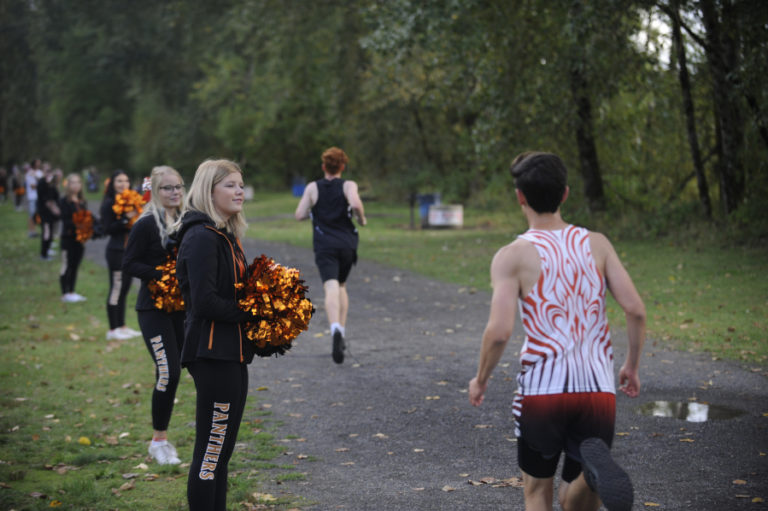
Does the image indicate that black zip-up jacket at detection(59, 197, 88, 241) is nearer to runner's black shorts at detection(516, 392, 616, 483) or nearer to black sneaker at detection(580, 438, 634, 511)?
runner's black shorts at detection(516, 392, 616, 483)

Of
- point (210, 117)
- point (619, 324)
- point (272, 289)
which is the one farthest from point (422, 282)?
point (210, 117)

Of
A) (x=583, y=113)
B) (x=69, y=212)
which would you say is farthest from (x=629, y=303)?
(x=583, y=113)

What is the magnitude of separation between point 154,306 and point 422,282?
10.3 m

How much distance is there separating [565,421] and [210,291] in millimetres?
1706

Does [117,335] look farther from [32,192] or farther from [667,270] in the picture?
[32,192]

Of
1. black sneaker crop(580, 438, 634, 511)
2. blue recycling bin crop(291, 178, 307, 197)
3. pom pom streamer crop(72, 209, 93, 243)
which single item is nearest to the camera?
black sneaker crop(580, 438, 634, 511)

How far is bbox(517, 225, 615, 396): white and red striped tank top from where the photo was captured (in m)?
3.54

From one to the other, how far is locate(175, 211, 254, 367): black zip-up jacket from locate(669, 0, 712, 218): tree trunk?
49.5 ft

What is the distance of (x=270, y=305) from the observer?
4266 mm

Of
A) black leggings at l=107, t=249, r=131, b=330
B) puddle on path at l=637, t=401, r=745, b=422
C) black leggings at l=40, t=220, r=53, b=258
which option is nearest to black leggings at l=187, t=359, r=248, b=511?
puddle on path at l=637, t=401, r=745, b=422

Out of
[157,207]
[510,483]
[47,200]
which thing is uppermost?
[157,207]

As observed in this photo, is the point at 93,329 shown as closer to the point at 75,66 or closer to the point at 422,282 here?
the point at 422,282

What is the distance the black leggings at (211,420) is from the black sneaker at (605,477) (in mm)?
1712

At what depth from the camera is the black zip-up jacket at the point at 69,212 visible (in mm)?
14023
